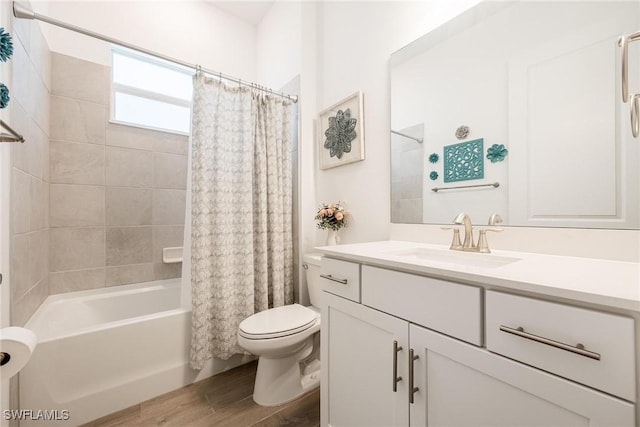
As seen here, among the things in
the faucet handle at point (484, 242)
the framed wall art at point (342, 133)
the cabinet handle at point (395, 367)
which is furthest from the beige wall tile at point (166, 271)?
the faucet handle at point (484, 242)

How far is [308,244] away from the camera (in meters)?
2.07

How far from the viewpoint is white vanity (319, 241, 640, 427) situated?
0.52 meters

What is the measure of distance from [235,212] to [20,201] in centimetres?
102

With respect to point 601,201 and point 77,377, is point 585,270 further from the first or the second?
point 77,377

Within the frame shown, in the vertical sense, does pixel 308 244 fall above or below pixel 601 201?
below

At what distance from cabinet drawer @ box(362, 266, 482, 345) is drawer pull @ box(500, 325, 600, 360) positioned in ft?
0.26

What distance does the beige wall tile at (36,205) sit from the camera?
145cm

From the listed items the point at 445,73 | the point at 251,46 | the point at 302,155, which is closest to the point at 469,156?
the point at 445,73

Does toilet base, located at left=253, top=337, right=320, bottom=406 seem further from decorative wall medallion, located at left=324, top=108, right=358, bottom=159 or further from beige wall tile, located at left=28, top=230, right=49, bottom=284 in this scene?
beige wall tile, located at left=28, top=230, right=49, bottom=284

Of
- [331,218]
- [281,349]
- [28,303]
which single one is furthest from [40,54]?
[281,349]

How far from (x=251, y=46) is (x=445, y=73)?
2.15 metres

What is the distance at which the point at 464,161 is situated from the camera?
1232mm

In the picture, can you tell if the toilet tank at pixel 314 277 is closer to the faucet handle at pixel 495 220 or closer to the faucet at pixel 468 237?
the faucet at pixel 468 237

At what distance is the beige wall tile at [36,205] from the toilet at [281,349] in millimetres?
1302
